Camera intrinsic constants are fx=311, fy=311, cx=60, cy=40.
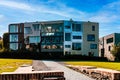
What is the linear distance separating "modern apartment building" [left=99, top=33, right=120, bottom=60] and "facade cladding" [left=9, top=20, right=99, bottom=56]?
6.69 meters

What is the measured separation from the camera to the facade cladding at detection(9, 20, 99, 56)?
94562mm

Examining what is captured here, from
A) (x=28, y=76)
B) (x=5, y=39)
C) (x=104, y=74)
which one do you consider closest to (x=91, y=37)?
(x=5, y=39)

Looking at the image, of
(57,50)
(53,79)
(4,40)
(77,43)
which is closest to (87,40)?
(77,43)

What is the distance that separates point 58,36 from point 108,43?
2144 cm

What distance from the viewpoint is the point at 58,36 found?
94.6 m

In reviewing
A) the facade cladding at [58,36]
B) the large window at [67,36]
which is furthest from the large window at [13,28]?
the large window at [67,36]

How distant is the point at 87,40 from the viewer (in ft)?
318

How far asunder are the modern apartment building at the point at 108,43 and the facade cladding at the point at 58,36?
669 centimetres

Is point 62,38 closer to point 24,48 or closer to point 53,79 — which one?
point 24,48

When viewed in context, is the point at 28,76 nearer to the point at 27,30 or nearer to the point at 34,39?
the point at 34,39

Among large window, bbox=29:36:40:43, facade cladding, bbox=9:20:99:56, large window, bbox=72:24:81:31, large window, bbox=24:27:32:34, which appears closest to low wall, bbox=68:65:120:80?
facade cladding, bbox=9:20:99:56

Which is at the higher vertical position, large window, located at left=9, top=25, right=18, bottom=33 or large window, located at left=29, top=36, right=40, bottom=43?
large window, located at left=9, top=25, right=18, bottom=33

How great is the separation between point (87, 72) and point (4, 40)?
264 ft

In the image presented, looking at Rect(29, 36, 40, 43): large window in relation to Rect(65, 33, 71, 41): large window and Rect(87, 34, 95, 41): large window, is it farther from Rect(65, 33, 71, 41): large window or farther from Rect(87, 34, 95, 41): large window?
Rect(87, 34, 95, 41): large window
